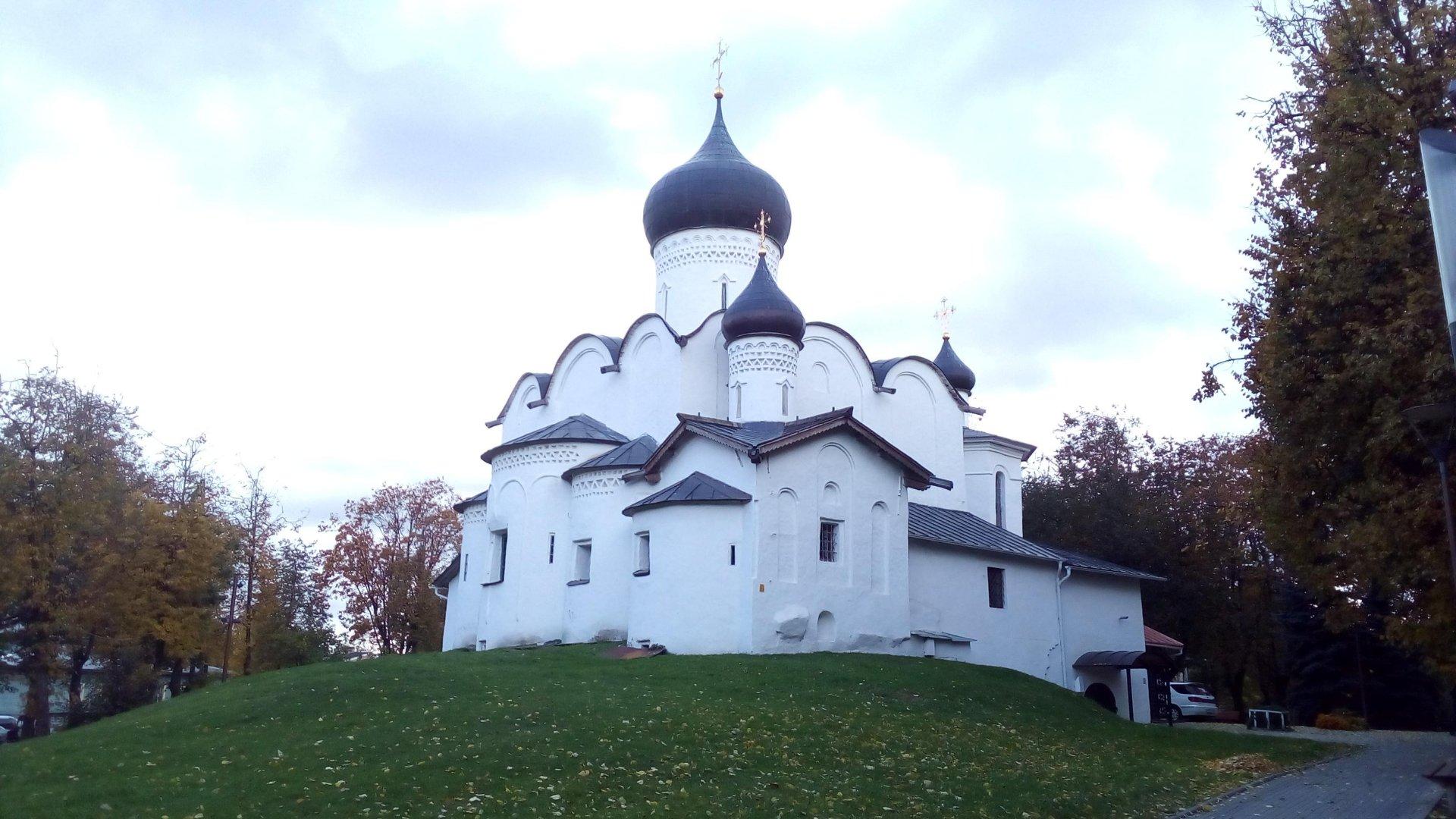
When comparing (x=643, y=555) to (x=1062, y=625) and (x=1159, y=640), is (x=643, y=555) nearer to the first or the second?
(x=1062, y=625)

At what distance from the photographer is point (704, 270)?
94.9ft

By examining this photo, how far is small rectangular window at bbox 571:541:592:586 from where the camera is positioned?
2402cm

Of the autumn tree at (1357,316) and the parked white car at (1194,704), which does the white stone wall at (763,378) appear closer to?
the autumn tree at (1357,316)

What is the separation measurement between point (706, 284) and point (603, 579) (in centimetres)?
897

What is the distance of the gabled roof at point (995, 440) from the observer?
30953 mm

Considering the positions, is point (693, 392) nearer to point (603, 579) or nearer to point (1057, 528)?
point (603, 579)

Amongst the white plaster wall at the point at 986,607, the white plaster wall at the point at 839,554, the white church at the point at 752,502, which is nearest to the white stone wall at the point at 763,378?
the white church at the point at 752,502

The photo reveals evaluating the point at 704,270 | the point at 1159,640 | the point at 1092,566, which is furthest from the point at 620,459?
the point at 1159,640

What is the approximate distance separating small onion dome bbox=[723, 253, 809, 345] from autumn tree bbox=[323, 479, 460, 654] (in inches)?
755

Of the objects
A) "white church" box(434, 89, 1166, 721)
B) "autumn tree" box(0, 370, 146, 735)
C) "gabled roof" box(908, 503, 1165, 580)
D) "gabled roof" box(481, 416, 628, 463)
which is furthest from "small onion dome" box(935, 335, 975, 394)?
"autumn tree" box(0, 370, 146, 735)

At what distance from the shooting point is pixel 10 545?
22.2 meters

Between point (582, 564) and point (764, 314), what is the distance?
271 inches

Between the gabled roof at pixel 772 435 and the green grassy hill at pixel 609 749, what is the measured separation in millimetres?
4364

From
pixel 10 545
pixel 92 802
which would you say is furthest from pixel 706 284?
pixel 92 802
